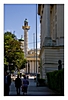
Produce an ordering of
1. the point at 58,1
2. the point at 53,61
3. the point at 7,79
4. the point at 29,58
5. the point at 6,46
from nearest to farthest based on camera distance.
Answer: the point at 58,1
the point at 7,79
the point at 53,61
the point at 6,46
the point at 29,58

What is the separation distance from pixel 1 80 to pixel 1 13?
2.46 metres

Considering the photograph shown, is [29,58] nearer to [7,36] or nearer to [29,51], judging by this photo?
[29,51]

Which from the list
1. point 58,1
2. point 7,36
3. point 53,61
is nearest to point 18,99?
point 58,1

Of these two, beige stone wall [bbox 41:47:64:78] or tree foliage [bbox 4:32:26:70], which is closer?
beige stone wall [bbox 41:47:64:78]

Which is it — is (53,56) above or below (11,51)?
below

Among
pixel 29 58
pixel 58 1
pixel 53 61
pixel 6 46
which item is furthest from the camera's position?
pixel 29 58

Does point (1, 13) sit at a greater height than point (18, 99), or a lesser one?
greater

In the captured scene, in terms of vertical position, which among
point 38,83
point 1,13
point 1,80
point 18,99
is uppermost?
point 1,13

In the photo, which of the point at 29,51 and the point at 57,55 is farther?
the point at 29,51

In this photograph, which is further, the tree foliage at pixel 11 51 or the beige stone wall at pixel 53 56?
the tree foliage at pixel 11 51

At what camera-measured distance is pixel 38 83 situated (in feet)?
111

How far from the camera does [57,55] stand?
3216cm

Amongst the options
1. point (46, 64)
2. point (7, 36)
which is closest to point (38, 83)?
point (46, 64)

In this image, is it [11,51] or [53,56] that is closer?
[53,56]
